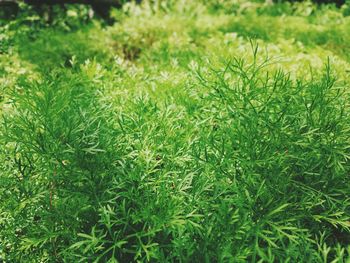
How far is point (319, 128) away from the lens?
170 centimetres

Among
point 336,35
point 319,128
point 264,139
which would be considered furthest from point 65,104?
point 336,35

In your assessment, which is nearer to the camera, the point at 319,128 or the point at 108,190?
the point at 108,190

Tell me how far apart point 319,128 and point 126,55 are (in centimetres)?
375

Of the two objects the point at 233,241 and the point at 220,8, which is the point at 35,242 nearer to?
the point at 233,241

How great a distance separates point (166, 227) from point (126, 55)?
12.7ft

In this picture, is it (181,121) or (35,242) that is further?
(181,121)

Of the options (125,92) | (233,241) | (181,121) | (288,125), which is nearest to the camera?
(233,241)

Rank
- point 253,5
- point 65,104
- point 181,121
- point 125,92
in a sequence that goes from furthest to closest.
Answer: point 253,5
point 125,92
point 181,121
point 65,104

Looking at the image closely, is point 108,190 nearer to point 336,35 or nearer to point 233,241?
point 233,241

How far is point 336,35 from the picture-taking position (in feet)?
15.7

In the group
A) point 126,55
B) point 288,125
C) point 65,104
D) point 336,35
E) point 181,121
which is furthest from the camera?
point 126,55

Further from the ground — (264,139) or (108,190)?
(264,139)

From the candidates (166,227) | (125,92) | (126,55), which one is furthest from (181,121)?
(126,55)

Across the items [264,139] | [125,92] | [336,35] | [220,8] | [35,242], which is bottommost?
[220,8]
